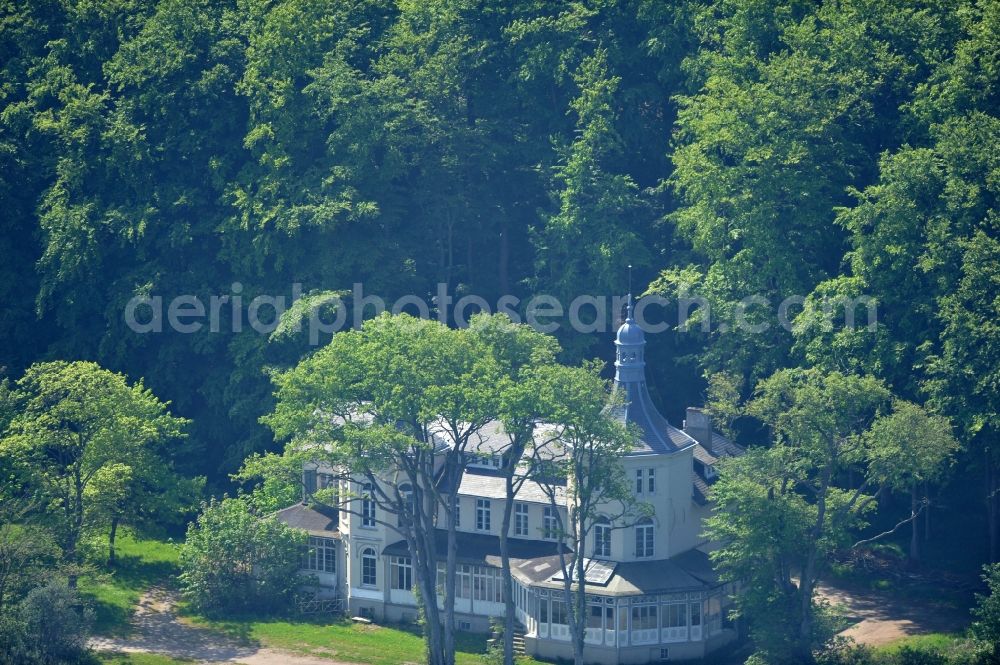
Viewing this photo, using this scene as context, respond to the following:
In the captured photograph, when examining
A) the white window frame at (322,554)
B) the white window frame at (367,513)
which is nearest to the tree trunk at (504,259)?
the white window frame at (367,513)

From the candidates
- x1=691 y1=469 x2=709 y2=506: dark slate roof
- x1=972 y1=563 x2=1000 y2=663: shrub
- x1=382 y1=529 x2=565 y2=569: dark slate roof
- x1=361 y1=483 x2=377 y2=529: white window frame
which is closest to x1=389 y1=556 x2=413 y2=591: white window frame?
x1=382 y1=529 x2=565 y2=569: dark slate roof

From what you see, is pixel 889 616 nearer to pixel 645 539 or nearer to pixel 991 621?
pixel 991 621

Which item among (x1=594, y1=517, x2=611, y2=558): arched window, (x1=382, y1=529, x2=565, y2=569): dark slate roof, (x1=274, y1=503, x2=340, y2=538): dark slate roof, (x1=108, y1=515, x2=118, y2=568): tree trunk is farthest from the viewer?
(x1=108, y1=515, x2=118, y2=568): tree trunk

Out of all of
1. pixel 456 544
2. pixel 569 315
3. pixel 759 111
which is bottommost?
pixel 456 544

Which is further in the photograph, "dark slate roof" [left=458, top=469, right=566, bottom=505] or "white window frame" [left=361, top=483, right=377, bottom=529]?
"white window frame" [left=361, top=483, right=377, bottom=529]

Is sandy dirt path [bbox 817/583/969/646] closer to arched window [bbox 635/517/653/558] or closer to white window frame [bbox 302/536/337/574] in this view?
arched window [bbox 635/517/653/558]

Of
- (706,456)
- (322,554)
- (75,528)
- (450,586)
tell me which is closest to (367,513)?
(322,554)

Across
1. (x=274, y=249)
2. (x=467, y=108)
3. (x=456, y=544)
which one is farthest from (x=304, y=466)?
(x=467, y=108)

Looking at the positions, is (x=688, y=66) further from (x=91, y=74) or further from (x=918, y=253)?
(x=91, y=74)
